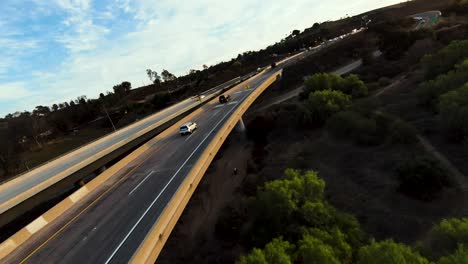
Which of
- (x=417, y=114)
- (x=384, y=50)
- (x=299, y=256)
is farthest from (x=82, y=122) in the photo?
(x=299, y=256)

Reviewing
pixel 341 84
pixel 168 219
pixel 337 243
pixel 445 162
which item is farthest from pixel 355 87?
pixel 168 219

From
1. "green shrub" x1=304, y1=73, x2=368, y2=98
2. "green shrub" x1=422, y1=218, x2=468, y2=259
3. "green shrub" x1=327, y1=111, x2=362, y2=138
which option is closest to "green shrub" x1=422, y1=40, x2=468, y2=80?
"green shrub" x1=304, y1=73, x2=368, y2=98

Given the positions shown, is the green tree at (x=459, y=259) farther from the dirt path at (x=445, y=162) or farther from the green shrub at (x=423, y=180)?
the dirt path at (x=445, y=162)

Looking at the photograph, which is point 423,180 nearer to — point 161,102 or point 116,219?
point 116,219

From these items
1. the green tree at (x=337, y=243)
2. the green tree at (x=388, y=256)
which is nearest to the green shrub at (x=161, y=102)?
the green tree at (x=337, y=243)

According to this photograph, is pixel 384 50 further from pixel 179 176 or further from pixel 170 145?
pixel 179 176

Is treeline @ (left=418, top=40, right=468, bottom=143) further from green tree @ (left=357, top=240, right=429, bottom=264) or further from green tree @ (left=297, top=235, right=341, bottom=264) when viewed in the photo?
green tree @ (left=297, top=235, right=341, bottom=264)
